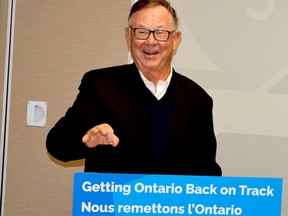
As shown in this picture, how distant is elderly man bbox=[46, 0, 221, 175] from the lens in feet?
4.83

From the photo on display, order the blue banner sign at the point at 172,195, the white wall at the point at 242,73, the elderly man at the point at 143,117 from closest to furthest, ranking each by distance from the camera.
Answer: the blue banner sign at the point at 172,195 → the elderly man at the point at 143,117 → the white wall at the point at 242,73

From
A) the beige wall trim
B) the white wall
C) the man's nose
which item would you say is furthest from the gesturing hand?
the beige wall trim

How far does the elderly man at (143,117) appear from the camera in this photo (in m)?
1.47

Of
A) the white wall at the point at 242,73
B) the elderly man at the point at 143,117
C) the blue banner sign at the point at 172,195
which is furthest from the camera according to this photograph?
the white wall at the point at 242,73

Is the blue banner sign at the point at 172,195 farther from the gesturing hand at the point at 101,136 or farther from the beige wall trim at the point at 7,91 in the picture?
the beige wall trim at the point at 7,91

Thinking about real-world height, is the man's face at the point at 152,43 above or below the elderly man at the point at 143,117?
above

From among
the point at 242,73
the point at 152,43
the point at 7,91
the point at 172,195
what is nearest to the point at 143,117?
the point at 152,43

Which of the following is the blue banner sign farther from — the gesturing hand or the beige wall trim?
the beige wall trim

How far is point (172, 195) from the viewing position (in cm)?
112

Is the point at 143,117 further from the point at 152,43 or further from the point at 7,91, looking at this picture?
the point at 7,91

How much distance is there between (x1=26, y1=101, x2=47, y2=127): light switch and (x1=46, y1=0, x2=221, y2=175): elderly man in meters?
0.79

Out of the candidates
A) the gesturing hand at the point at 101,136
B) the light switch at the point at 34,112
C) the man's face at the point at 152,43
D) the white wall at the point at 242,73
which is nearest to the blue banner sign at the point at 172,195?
the gesturing hand at the point at 101,136

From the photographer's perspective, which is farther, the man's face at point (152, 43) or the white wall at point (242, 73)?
the white wall at point (242, 73)

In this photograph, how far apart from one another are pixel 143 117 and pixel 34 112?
1015 millimetres
